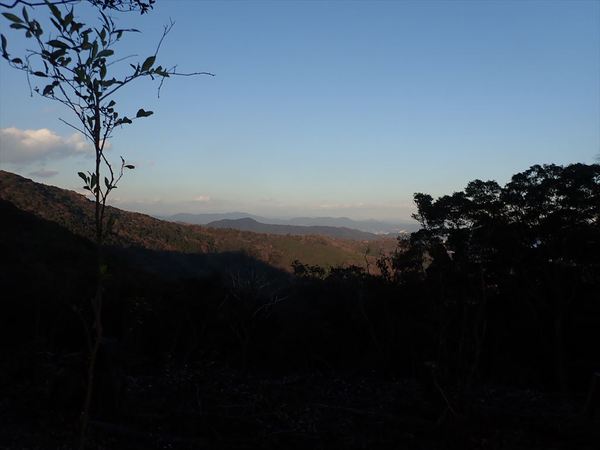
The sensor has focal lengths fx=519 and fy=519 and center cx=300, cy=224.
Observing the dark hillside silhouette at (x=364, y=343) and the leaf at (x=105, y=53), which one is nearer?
the leaf at (x=105, y=53)

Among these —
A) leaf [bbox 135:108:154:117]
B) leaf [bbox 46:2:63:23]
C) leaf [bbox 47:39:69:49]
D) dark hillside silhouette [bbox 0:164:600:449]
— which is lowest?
dark hillside silhouette [bbox 0:164:600:449]

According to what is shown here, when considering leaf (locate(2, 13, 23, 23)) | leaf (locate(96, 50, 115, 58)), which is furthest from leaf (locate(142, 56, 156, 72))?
leaf (locate(2, 13, 23, 23))

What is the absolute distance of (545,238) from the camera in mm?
11484

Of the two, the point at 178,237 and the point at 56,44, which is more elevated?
the point at 56,44

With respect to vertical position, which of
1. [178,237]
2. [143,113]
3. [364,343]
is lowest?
[364,343]

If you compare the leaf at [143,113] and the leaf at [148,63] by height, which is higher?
the leaf at [148,63]

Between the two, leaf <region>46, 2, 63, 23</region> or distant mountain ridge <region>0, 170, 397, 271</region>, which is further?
distant mountain ridge <region>0, 170, 397, 271</region>

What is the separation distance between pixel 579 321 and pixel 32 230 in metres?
20.1

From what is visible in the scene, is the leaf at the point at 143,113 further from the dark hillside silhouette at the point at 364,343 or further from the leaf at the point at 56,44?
the dark hillside silhouette at the point at 364,343

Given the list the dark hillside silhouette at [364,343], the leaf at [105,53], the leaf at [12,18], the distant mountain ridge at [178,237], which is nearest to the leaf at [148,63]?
the leaf at [105,53]

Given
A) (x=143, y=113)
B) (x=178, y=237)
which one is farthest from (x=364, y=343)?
(x=178, y=237)

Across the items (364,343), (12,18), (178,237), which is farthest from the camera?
(178,237)

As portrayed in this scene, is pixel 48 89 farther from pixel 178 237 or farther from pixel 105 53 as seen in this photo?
pixel 178 237

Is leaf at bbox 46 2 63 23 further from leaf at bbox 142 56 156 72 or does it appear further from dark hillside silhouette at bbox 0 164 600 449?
dark hillside silhouette at bbox 0 164 600 449
